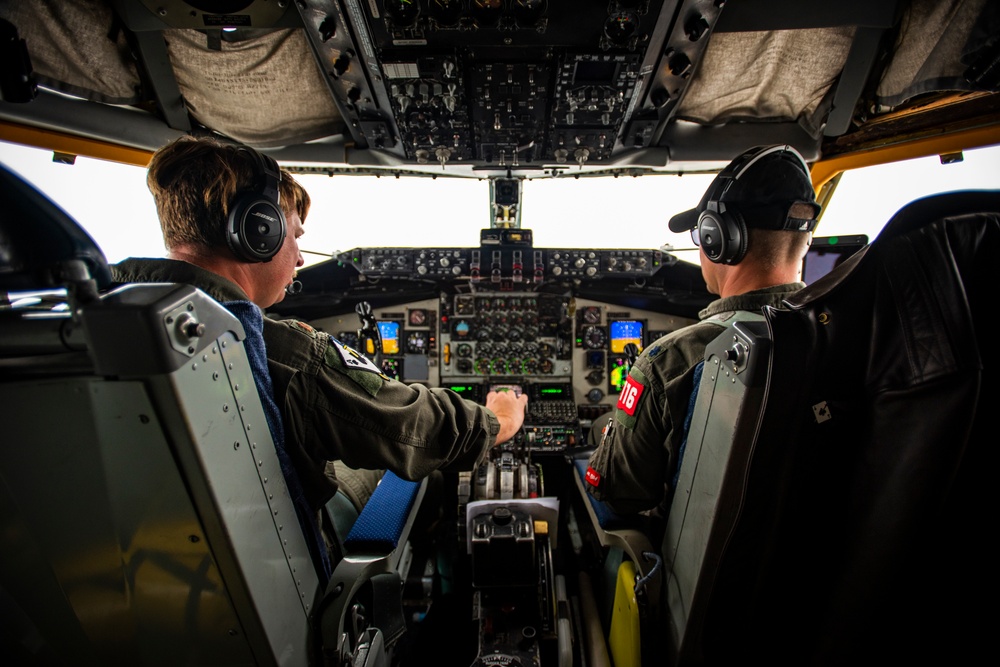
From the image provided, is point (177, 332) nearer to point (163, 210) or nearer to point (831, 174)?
point (163, 210)

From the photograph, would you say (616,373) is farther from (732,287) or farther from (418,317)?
(732,287)

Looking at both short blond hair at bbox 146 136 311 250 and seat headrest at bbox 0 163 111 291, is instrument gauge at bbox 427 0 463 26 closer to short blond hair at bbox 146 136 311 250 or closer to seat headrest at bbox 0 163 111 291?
short blond hair at bbox 146 136 311 250

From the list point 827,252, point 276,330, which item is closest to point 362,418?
point 276,330

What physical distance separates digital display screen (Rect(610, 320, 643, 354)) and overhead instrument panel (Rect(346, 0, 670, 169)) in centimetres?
122

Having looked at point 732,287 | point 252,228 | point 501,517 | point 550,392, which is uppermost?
point 252,228

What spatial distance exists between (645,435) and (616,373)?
2001 mm

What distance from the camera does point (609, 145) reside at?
2.41 m

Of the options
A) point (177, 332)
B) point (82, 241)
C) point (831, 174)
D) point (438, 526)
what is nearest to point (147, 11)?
point (82, 241)

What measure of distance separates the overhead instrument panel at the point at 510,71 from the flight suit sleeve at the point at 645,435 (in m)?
1.26

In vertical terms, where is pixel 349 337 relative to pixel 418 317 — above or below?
below

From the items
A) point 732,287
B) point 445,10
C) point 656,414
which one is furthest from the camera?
point 445,10

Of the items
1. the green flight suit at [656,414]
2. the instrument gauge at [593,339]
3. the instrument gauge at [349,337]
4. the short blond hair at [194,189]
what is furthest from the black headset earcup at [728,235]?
the instrument gauge at [349,337]

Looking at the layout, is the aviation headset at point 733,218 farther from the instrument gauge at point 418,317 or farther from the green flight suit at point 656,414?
the instrument gauge at point 418,317

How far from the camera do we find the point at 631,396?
1.22 meters
